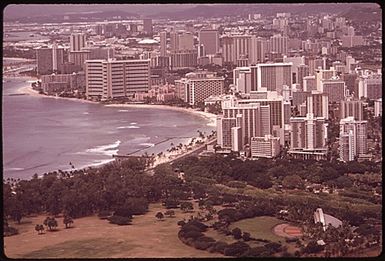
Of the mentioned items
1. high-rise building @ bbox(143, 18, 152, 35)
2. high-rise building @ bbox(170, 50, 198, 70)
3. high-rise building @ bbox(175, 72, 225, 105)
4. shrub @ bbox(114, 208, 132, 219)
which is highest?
high-rise building @ bbox(143, 18, 152, 35)

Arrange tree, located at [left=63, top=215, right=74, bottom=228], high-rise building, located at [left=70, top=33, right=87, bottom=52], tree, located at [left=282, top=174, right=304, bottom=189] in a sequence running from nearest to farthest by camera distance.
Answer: tree, located at [left=63, top=215, right=74, bottom=228] → tree, located at [left=282, top=174, right=304, bottom=189] → high-rise building, located at [left=70, top=33, right=87, bottom=52]

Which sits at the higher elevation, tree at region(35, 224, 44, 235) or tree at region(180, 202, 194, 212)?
tree at region(180, 202, 194, 212)

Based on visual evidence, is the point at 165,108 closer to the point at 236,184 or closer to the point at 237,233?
the point at 236,184

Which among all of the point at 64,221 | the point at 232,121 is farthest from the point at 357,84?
the point at 64,221

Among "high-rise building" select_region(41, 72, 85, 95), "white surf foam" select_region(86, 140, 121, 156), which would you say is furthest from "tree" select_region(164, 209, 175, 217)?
"high-rise building" select_region(41, 72, 85, 95)

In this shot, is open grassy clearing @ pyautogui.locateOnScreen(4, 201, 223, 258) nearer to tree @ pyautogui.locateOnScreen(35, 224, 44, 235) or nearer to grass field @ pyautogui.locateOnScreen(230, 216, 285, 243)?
tree @ pyautogui.locateOnScreen(35, 224, 44, 235)

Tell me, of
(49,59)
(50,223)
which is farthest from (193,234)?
(49,59)

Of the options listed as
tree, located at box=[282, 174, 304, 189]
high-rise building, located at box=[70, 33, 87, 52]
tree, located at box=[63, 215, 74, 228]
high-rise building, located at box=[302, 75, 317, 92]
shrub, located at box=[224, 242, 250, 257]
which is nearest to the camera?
shrub, located at box=[224, 242, 250, 257]

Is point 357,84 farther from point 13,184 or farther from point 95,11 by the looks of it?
point 13,184
